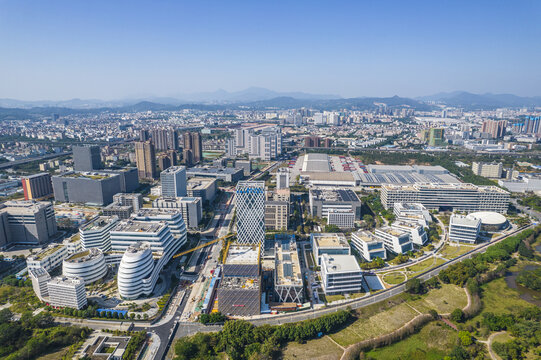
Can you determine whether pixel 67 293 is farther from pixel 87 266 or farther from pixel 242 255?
pixel 242 255

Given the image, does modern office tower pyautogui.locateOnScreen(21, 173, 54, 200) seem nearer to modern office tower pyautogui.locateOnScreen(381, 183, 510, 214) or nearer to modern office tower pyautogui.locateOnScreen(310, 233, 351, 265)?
modern office tower pyautogui.locateOnScreen(310, 233, 351, 265)

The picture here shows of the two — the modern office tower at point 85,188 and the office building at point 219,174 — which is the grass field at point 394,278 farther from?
the modern office tower at point 85,188

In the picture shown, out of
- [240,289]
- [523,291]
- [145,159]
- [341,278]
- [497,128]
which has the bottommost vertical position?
[523,291]

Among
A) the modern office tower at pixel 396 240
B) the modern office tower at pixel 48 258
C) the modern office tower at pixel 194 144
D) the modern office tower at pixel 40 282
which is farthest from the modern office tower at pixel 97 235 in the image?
the modern office tower at pixel 194 144

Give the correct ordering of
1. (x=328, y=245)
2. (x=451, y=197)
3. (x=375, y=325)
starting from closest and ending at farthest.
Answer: (x=375, y=325), (x=328, y=245), (x=451, y=197)

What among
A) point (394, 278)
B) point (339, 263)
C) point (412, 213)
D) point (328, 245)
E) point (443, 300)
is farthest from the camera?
point (412, 213)

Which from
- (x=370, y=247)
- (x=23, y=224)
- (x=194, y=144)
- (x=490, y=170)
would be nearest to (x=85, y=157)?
(x=23, y=224)

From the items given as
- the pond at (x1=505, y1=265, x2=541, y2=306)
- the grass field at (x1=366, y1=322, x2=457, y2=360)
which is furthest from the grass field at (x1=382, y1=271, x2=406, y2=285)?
the pond at (x1=505, y1=265, x2=541, y2=306)
